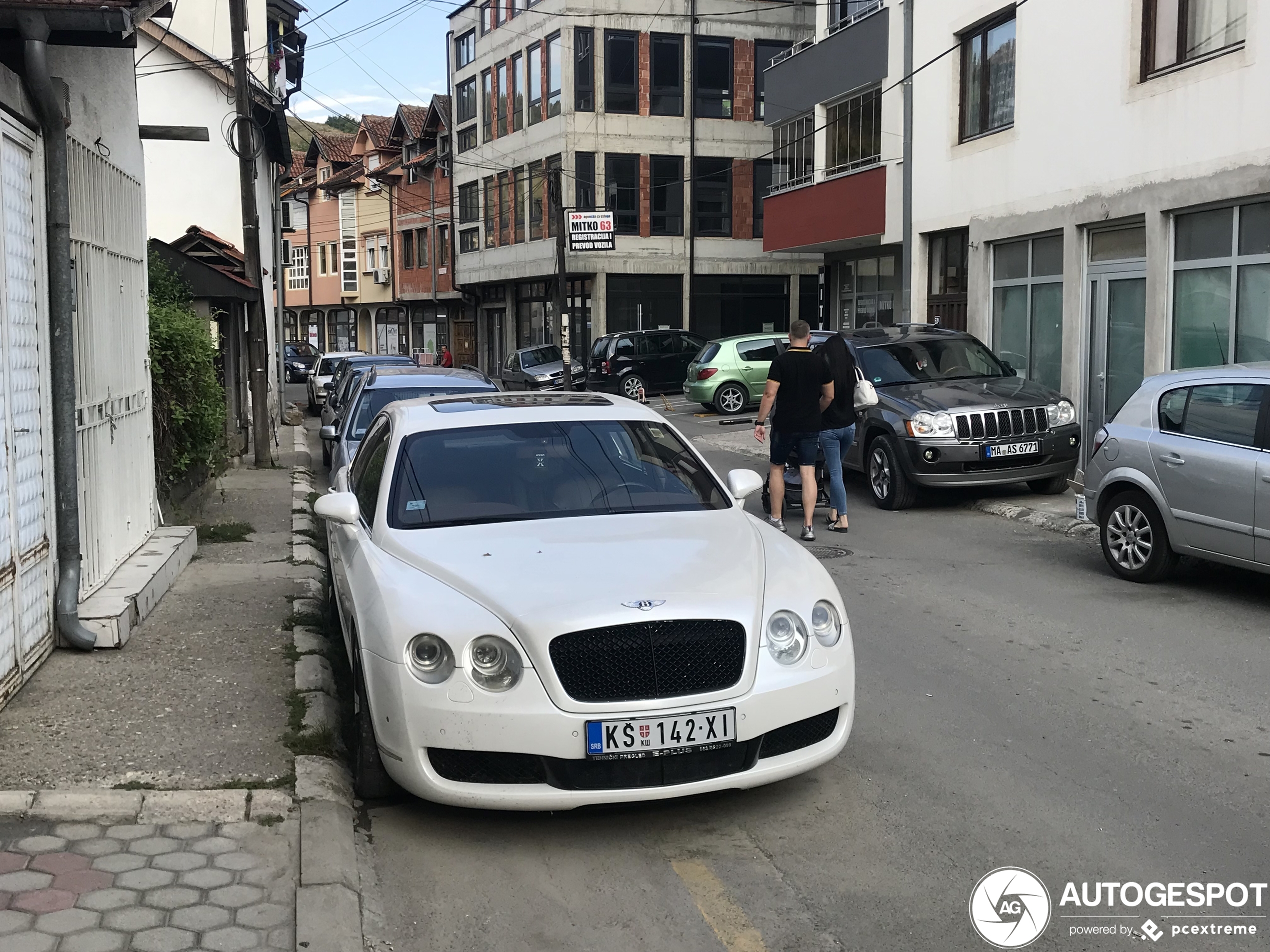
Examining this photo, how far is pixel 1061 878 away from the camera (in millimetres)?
4379

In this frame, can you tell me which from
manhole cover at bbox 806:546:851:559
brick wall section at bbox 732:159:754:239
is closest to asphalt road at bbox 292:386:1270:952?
manhole cover at bbox 806:546:851:559

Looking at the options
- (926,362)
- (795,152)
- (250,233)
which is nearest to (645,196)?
(795,152)

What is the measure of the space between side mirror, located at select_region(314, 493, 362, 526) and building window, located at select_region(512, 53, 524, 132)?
39610 millimetres

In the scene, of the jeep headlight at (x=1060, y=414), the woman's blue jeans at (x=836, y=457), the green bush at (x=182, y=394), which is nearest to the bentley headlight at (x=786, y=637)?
the woman's blue jeans at (x=836, y=457)

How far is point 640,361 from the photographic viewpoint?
34.6 m

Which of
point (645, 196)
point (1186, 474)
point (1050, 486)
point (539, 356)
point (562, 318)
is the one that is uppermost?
point (645, 196)

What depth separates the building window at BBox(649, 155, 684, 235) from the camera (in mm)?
40938

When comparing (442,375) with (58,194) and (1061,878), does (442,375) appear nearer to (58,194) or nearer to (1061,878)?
(58,194)

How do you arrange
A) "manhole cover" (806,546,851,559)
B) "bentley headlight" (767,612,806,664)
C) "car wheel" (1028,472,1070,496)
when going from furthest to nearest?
"car wheel" (1028,472,1070,496) → "manhole cover" (806,546,851,559) → "bentley headlight" (767,612,806,664)

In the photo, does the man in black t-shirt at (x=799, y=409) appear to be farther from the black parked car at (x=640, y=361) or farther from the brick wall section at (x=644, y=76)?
the brick wall section at (x=644, y=76)

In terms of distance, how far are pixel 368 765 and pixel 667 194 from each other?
3761 cm

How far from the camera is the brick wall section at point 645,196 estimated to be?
40.7 meters

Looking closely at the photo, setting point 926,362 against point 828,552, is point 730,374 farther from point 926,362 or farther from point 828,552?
point 828,552

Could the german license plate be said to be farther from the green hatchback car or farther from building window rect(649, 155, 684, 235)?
building window rect(649, 155, 684, 235)
